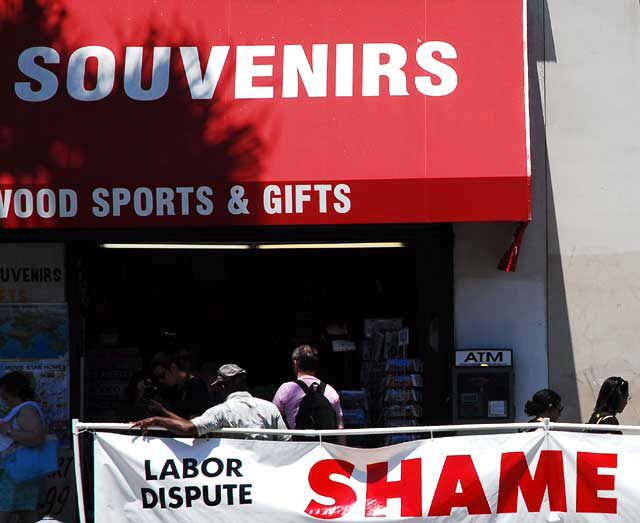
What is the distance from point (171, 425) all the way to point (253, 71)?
3.73 metres

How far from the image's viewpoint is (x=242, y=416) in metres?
8.94

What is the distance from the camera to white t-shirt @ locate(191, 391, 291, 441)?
8.68 m

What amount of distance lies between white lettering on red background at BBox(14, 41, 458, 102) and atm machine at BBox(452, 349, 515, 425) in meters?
2.50

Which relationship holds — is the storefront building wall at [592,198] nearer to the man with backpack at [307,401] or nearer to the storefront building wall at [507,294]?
the storefront building wall at [507,294]

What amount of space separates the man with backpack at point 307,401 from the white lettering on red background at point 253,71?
2511 mm

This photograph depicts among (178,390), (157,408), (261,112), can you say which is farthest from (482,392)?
(157,408)

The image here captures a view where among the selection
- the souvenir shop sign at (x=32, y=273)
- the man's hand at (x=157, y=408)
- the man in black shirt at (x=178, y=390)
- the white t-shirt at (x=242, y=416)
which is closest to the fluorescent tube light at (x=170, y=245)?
the souvenir shop sign at (x=32, y=273)

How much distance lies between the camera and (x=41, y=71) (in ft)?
35.8

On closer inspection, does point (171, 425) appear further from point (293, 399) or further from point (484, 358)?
point (484, 358)

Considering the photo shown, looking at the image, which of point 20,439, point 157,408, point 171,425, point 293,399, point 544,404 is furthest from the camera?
point 293,399

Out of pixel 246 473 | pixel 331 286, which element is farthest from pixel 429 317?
pixel 246 473

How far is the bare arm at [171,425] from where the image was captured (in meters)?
8.51

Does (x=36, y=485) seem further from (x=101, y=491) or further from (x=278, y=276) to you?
(x=278, y=276)

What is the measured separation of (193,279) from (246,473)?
4547 millimetres
